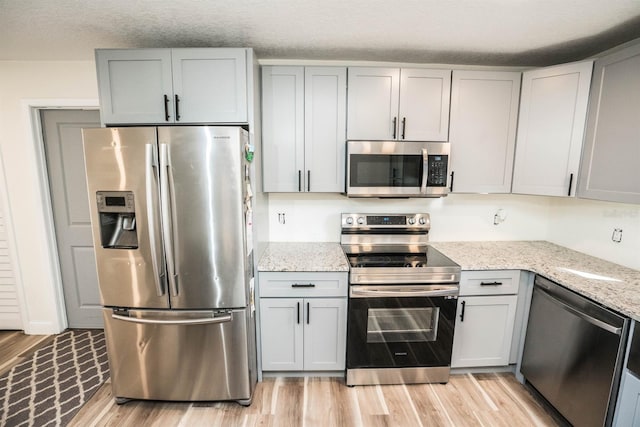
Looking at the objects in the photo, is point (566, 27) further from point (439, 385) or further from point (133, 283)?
point (133, 283)

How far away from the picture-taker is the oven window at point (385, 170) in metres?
2.20

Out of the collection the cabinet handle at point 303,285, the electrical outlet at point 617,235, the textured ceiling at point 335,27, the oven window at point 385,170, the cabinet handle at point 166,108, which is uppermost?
the textured ceiling at point 335,27

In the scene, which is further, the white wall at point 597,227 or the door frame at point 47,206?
the door frame at point 47,206

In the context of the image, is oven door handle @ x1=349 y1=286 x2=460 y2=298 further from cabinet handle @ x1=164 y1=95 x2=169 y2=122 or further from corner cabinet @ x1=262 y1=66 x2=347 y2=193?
cabinet handle @ x1=164 y1=95 x2=169 y2=122

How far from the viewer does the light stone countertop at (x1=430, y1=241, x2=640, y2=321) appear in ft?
5.23

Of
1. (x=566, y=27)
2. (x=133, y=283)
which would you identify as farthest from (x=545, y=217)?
(x=133, y=283)

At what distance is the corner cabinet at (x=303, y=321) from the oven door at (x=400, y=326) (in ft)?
0.34

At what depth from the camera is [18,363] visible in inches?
95.3

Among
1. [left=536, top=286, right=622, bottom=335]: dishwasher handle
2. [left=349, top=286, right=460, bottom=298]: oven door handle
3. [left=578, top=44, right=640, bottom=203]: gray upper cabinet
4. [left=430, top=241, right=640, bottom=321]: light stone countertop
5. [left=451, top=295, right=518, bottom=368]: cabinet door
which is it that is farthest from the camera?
[left=451, top=295, right=518, bottom=368]: cabinet door

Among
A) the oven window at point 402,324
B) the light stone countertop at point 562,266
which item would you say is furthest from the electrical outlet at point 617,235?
the oven window at point 402,324

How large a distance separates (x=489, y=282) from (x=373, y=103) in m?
1.57

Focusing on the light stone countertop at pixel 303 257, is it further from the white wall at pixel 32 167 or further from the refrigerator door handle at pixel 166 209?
the white wall at pixel 32 167

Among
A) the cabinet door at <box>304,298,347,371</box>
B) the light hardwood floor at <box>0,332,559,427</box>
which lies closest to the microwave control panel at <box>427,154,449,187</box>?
the cabinet door at <box>304,298,347,371</box>

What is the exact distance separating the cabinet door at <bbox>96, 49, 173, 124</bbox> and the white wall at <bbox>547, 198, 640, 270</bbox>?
3213mm
